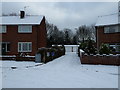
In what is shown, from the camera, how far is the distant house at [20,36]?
116 feet

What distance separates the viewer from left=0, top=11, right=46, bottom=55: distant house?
35.5 m

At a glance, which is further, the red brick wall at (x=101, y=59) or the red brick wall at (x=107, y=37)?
the red brick wall at (x=107, y=37)

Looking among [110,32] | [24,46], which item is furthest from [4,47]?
[110,32]

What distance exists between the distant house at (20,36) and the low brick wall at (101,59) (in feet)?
49.6

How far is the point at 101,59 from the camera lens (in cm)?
2183

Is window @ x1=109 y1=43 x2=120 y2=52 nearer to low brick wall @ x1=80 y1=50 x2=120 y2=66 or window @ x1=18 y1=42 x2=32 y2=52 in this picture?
low brick wall @ x1=80 y1=50 x2=120 y2=66

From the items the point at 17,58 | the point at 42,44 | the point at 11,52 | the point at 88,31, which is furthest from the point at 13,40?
the point at 88,31

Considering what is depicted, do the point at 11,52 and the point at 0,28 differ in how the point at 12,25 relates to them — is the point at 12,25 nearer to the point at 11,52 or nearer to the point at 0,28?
the point at 0,28

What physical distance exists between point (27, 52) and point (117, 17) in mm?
18086

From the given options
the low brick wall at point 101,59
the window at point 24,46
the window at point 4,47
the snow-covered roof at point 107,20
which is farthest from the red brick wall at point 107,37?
the window at point 4,47

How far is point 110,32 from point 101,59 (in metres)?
14.6

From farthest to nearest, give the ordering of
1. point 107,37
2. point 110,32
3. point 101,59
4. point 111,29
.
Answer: point 107,37
point 110,32
point 111,29
point 101,59

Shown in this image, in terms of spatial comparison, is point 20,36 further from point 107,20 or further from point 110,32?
point 107,20

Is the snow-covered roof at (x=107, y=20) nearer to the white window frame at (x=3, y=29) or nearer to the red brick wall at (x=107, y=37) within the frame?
the red brick wall at (x=107, y=37)
